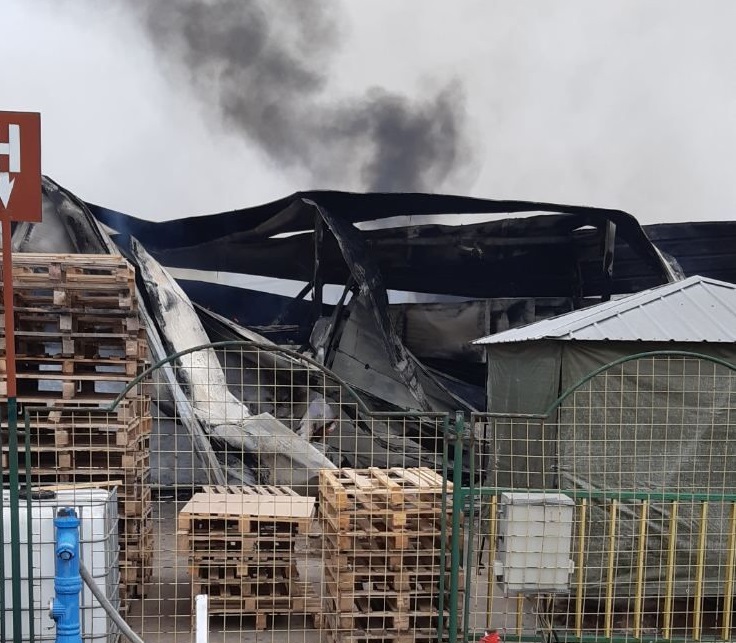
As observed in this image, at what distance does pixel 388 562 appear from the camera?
23.7ft

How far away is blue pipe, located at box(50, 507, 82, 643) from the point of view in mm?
5535

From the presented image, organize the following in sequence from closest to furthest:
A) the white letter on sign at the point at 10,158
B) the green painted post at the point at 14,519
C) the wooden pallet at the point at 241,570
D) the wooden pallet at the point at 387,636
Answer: the white letter on sign at the point at 10,158 → the green painted post at the point at 14,519 → the wooden pallet at the point at 387,636 → the wooden pallet at the point at 241,570

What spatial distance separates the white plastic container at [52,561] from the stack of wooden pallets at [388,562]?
2113 mm

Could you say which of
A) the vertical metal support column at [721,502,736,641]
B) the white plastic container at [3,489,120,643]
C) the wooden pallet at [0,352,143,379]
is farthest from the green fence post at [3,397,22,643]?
the vertical metal support column at [721,502,736,641]

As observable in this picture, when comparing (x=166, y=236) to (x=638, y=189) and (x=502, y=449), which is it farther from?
(x=638, y=189)

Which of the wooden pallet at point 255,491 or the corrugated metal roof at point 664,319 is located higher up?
the corrugated metal roof at point 664,319

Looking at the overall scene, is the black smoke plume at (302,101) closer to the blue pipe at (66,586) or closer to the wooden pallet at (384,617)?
the wooden pallet at (384,617)

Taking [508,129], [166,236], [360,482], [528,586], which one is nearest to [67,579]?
[360,482]

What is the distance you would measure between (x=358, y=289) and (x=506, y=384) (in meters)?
4.02

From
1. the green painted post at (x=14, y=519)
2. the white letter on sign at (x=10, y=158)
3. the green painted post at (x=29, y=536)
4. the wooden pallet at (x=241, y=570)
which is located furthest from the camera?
the wooden pallet at (x=241, y=570)

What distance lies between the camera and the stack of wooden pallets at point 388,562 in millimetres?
6887

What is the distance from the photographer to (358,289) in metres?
13.6

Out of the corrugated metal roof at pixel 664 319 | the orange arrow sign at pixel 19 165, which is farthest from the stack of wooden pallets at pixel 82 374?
the corrugated metal roof at pixel 664 319

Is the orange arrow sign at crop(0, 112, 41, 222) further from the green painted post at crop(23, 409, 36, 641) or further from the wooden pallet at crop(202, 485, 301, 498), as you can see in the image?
the wooden pallet at crop(202, 485, 301, 498)
